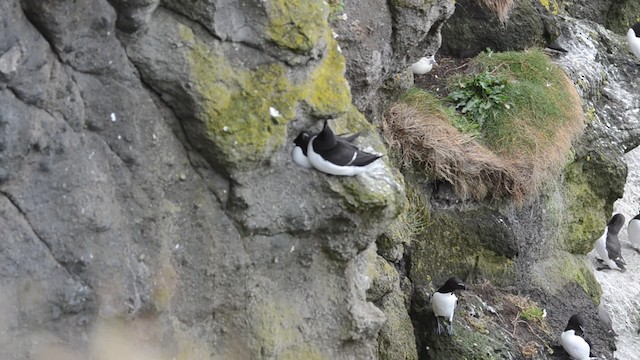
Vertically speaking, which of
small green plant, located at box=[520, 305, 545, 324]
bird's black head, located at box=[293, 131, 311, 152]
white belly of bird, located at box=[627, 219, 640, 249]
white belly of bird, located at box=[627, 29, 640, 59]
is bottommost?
white belly of bird, located at box=[627, 219, 640, 249]

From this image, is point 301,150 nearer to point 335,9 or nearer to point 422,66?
point 335,9

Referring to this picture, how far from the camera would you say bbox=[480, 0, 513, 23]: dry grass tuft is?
30.7 ft

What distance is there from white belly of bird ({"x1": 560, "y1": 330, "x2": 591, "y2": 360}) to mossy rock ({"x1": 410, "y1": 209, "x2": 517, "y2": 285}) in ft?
3.06

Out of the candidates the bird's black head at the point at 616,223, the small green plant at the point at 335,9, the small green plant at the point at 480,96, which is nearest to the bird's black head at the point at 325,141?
the small green plant at the point at 335,9

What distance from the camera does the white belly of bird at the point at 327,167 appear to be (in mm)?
5043

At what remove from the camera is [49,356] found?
4.27m

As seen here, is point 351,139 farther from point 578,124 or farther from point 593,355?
point 578,124

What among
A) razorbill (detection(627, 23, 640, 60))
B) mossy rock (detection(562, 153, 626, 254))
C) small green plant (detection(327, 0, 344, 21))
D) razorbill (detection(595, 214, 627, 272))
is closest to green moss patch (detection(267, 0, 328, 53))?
small green plant (detection(327, 0, 344, 21))

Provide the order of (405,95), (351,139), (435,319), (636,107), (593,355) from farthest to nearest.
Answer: (636,107), (405,95), (593,355), (435,319), (351,139)

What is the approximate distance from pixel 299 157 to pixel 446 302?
2.21 m

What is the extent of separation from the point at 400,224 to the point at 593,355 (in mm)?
2095

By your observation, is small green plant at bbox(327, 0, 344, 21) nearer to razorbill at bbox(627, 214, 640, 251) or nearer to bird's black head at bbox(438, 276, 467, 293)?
bird's black head at bbox(438, 276, 467, 293)

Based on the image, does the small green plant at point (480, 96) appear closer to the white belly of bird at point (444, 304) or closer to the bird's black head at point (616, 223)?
the white belly of bird at point (444, 304)

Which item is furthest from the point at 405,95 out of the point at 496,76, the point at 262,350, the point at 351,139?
the point at 262,350
